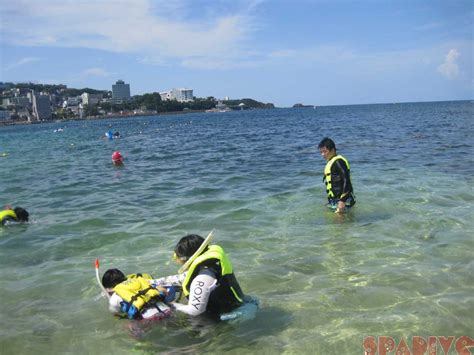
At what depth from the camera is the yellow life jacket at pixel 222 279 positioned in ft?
16.4

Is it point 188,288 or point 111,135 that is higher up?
point 111,135

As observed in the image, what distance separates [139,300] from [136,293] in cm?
10

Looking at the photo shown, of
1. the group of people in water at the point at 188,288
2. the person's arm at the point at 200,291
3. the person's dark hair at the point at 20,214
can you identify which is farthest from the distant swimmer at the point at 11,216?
the person's arm at the point at 200,291

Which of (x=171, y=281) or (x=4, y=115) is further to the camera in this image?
(x=4, y=115)

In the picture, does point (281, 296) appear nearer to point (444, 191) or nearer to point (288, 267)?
point (288, 267)

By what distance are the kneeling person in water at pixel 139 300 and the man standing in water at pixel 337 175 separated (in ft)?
16.1

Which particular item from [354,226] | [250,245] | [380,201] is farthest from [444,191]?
[250,245]

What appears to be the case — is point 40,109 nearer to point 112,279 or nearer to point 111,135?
point 111,135

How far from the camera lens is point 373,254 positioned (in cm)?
755

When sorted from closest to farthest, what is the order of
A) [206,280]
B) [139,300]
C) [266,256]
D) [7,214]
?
[206,280]
[139,300]
[266,256]
[7,214]

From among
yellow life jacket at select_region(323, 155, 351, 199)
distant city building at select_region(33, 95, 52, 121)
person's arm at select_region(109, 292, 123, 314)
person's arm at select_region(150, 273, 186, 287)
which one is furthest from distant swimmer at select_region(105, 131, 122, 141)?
distant city building at select_region(33, 95, 52, 121)

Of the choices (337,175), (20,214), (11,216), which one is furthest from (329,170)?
(11,216)

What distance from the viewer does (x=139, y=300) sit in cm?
525

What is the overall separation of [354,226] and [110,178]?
1223cm
